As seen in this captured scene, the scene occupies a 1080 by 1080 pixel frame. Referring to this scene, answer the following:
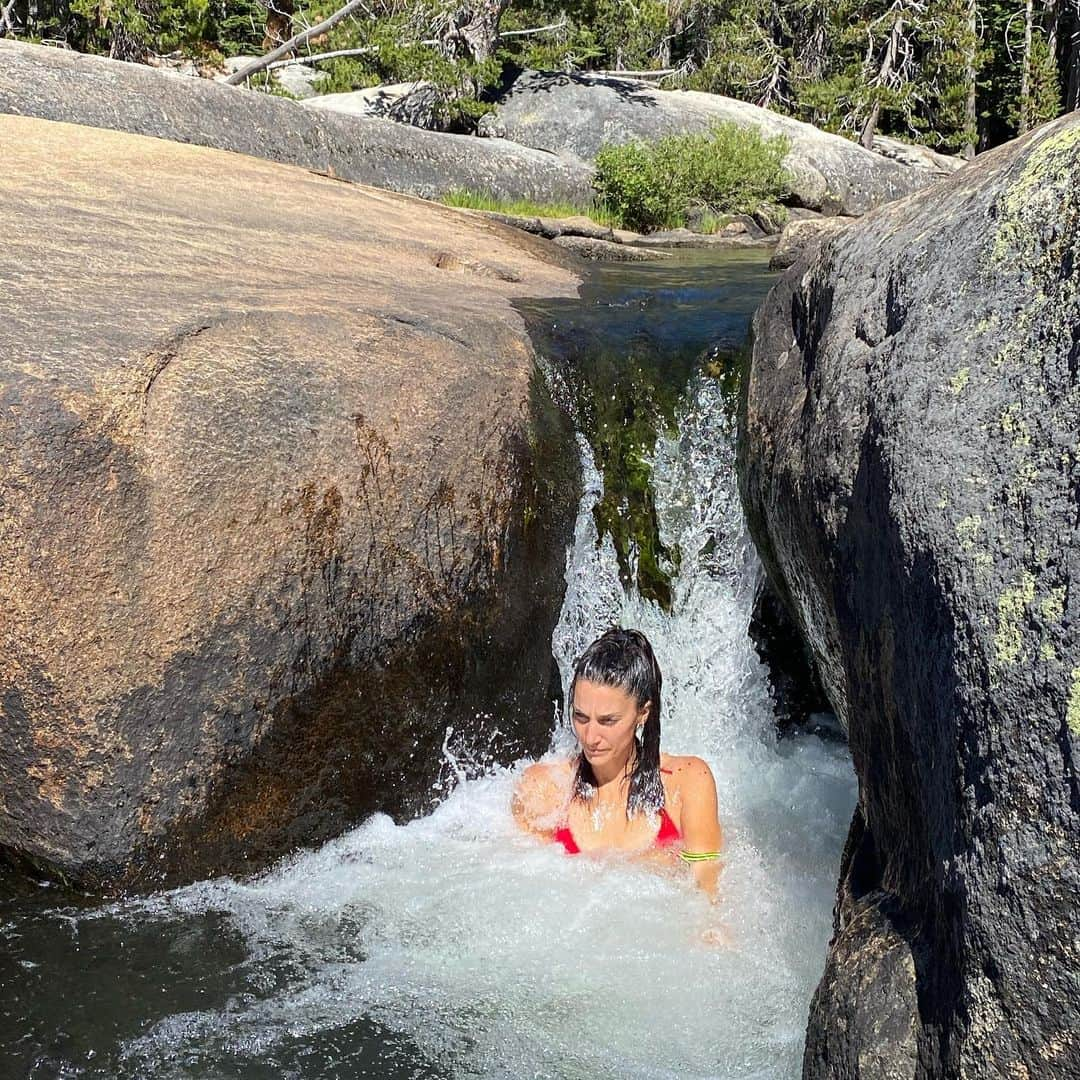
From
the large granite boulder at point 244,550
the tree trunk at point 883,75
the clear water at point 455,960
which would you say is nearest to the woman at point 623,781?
the clear water at point 455,960

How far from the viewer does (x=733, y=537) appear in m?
5.40

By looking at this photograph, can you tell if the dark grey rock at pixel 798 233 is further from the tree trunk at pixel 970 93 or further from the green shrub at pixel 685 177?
the tree trunk at pixel 970 93

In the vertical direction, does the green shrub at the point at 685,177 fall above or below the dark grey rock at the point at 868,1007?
above

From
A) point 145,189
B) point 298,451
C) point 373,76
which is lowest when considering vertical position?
point 298,451

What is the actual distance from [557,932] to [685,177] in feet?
38.1

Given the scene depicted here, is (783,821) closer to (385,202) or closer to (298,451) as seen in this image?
(298,451)

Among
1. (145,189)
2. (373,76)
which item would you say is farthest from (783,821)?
(373,76)

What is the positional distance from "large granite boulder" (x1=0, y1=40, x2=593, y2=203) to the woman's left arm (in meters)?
8.74

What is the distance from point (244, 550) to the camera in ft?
13.1

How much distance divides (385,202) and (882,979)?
24.4 feet

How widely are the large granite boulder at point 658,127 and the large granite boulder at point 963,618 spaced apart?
13.8m

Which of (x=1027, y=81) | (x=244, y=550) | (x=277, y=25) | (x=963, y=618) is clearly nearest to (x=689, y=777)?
(x=244, y=550)

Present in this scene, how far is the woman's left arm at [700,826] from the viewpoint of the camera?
3875 millimetres

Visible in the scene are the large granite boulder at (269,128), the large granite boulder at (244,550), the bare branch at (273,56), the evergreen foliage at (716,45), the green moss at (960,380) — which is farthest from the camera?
the evergreen foliage at (716,45)
